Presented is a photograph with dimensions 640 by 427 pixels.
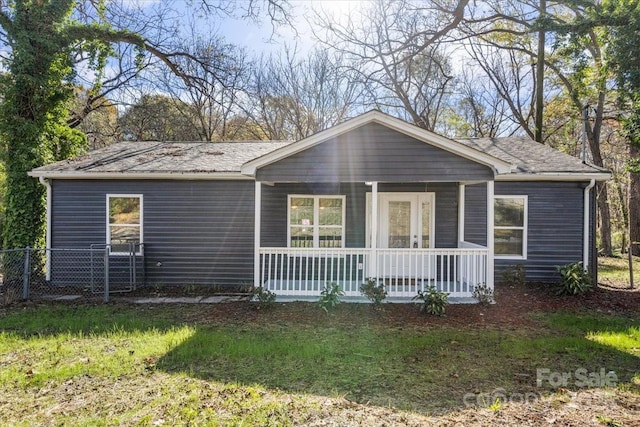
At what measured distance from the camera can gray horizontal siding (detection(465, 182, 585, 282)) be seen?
902 cm

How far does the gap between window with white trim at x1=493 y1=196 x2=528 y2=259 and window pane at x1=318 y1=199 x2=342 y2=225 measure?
3.93 meters

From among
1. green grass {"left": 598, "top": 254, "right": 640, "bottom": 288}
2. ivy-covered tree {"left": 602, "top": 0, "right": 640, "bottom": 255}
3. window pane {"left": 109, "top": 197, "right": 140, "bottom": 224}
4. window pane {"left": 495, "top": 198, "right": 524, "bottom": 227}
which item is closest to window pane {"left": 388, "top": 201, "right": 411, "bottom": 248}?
window pane {"left": 495, "top": 198, "right": 524, "bottom": 227}

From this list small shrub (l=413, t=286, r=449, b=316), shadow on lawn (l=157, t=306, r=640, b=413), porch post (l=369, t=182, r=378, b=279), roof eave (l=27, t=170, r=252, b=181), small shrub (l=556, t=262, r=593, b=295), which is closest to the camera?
shadow on lawn (l=157, t=306, r=640, b=413)

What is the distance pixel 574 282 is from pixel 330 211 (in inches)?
225

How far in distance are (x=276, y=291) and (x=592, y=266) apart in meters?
7.69

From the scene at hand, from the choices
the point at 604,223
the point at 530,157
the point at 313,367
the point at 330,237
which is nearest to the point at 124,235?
the point at 330,237

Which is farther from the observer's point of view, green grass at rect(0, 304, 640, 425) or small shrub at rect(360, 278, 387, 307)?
small shrub at rect(360, 278, 387, 307)

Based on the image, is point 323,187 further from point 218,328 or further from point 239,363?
point 239,363

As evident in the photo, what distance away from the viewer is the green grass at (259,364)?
11.5ft

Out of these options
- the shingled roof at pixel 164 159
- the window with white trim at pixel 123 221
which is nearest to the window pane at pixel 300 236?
the shingled roof at pixel 164 159

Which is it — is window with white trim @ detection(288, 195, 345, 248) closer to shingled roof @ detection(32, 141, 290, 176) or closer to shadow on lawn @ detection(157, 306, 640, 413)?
shingled roof @ detection(32, 141, 290, 176)

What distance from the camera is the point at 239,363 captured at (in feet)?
14.9

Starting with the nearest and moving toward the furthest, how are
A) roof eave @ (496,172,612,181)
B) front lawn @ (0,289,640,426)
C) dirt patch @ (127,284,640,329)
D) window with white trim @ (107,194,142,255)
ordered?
front lawn @ (0,289,640,426)
dirt patch @ (127,284,640,329)
roof eave @ (496,172,612,181)
window with white trim @ (107,194,142,255)

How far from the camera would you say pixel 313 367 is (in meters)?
4.46
